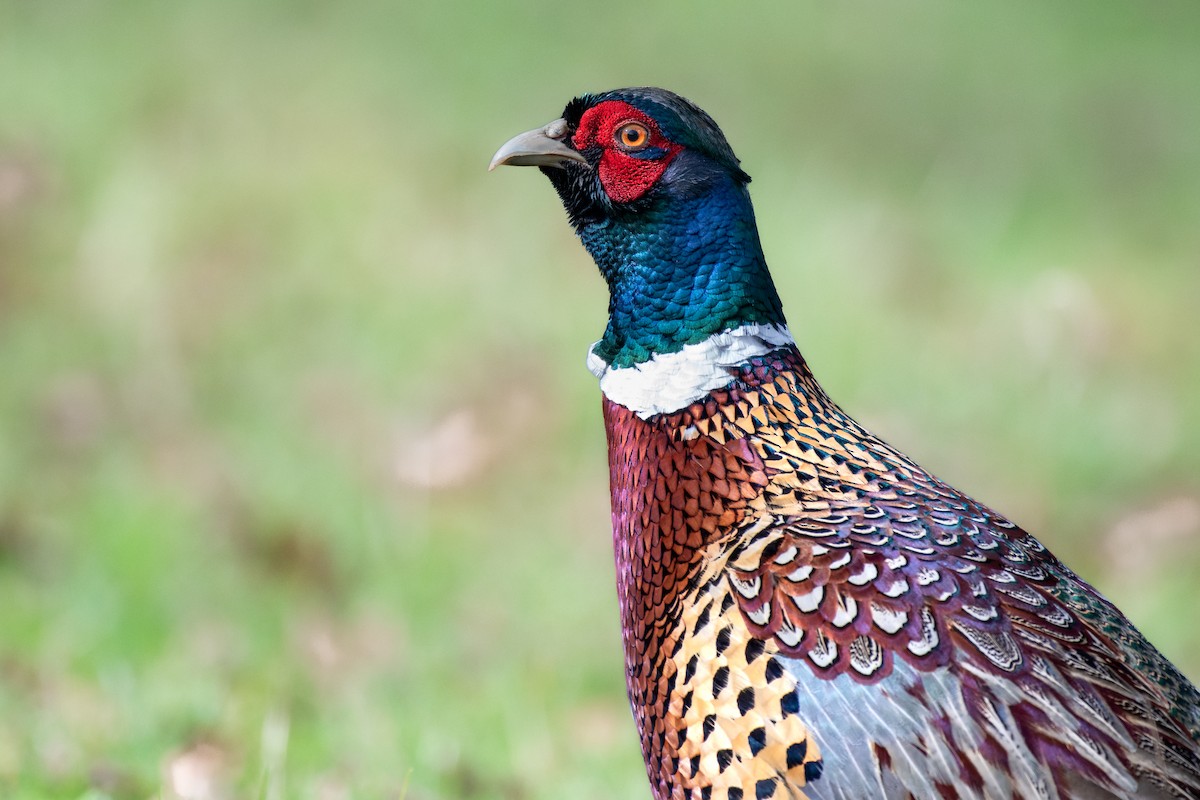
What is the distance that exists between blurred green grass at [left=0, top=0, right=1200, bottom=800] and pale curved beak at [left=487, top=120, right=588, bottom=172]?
169cm

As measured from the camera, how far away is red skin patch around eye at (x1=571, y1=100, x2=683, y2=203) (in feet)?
10.4

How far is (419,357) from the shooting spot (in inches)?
289

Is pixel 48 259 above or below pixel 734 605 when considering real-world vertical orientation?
above

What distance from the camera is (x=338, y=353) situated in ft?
24.0

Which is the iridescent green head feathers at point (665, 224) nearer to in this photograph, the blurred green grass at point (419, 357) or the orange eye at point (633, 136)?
the orange eye at point (633, 136)

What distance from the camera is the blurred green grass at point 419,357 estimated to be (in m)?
4.99

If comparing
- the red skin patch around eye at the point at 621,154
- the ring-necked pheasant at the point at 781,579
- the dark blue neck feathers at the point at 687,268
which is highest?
the red skin patch around eye at the point at 621,154

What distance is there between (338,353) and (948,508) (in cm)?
488

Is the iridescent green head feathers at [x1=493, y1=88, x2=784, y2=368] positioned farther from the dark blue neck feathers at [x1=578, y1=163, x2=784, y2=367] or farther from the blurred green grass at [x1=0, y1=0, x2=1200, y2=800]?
the blurred green grass at [x1=0, y1=0, x2=1200, y2=800]

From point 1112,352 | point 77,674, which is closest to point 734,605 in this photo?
point 77,674

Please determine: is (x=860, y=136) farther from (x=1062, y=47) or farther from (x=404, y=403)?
(x=404, y=403)

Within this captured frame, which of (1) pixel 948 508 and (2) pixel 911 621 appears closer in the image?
(2) pixel 911 621

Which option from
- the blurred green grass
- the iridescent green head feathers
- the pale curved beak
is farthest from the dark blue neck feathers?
the blurred green grass

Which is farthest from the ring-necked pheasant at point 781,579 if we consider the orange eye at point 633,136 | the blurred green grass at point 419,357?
the blurred green grass at point 419,357
